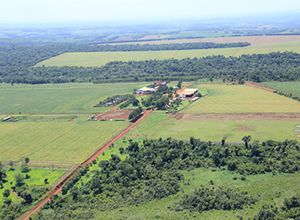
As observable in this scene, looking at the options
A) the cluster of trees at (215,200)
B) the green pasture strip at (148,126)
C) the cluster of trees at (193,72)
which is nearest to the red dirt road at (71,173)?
the green pasture strip at (148,126)

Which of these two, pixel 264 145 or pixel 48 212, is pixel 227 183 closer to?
pixel 264 145

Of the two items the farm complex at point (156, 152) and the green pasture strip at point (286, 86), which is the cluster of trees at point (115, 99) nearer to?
the farm complex at point (156, 152)

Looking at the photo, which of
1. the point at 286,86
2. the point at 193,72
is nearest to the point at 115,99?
the point at 193,72

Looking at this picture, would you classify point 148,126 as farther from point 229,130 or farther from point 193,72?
point 193,72

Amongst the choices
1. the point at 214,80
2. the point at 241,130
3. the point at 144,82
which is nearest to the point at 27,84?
the point at 144,82

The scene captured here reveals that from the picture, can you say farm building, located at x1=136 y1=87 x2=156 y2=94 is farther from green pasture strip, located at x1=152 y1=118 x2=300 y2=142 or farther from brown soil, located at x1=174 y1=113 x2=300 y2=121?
green pasture strip, located at x1=152 y1=118 x2=300 y2=142

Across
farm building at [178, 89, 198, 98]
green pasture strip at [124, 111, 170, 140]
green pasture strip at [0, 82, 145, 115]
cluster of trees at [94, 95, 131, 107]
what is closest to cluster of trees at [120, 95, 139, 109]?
cluster of trees at [94, 95, 131, 107]
